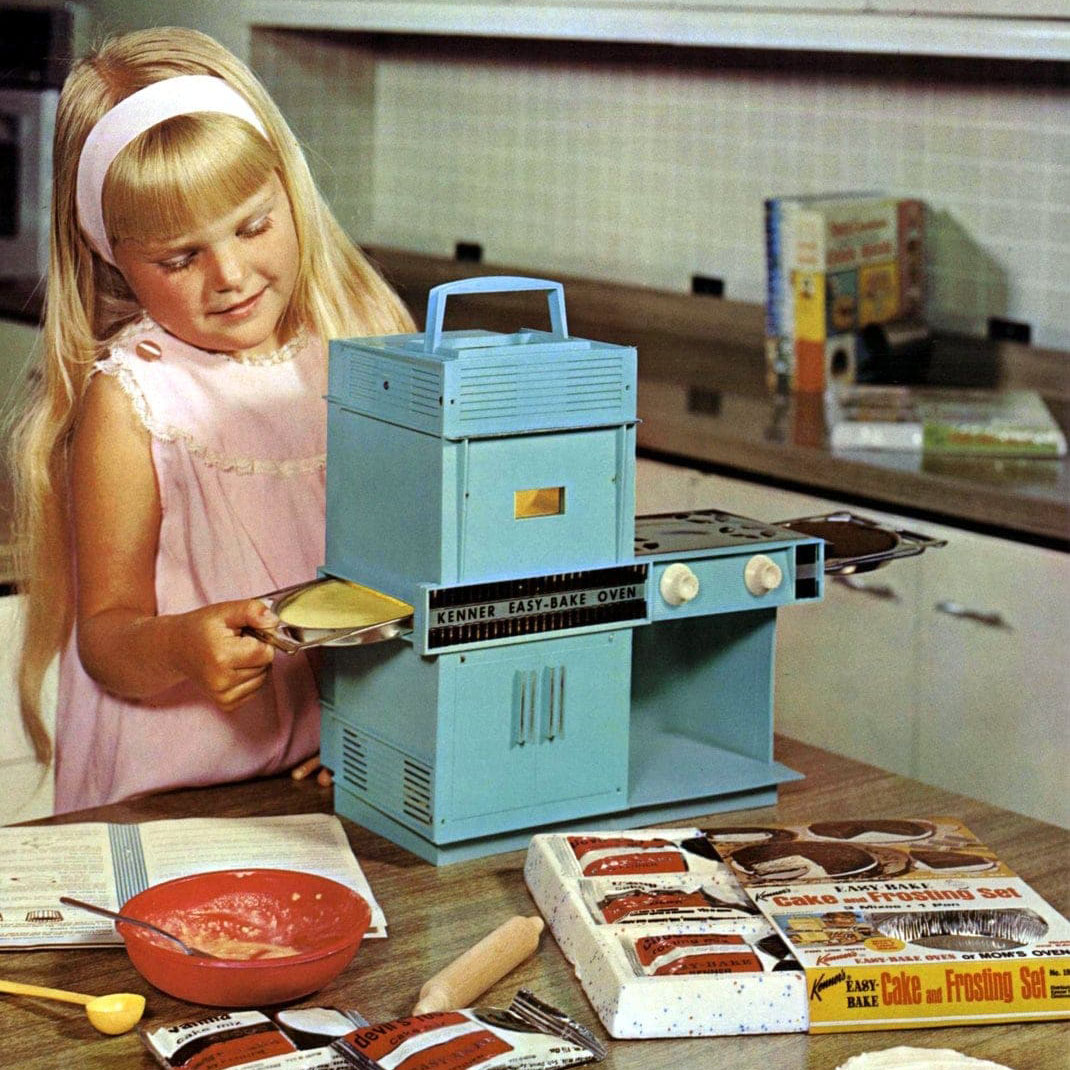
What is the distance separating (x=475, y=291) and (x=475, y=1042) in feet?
1.54

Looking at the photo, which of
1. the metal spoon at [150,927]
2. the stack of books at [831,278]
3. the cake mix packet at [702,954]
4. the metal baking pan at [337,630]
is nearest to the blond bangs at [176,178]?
the metal baking pan at [337,630]

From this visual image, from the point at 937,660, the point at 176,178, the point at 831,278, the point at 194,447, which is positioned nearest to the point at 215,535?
the point at 194,447

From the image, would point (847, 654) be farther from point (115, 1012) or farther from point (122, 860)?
point (115, 1012)

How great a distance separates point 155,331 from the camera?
51.3 inches

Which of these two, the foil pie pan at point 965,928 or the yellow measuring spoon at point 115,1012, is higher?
the foil pie pan at point 965,928

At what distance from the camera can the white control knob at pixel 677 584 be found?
1.18m

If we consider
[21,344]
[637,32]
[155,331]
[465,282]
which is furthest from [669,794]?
[637,32]

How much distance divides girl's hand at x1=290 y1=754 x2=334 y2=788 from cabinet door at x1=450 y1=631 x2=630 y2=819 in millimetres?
184

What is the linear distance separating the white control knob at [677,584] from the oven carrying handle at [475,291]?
0.59ft

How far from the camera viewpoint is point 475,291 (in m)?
1.09

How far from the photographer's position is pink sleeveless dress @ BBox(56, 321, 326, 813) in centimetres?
131

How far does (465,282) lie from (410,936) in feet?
1.37

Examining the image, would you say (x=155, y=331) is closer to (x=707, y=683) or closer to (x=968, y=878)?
(x=707, y=683)

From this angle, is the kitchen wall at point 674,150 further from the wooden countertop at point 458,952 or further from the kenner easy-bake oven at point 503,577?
the wooden countertop at point 458,952
